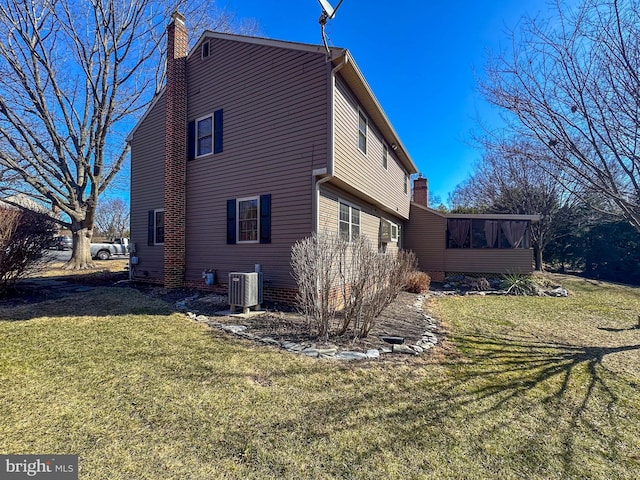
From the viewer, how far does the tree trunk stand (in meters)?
14.6

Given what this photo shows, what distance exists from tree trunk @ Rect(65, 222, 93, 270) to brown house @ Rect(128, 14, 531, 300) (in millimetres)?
5976

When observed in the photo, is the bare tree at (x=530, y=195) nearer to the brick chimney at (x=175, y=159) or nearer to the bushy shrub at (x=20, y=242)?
the brick chimney at (x=175, y=159)

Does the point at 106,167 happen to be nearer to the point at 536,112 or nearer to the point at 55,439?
the point at 55,439

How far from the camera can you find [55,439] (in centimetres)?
239

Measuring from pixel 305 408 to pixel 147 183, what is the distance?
1070 centimetres

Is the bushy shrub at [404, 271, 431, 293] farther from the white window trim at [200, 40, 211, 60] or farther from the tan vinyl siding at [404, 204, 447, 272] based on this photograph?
the white window trim at [200, 40, 211, 60]

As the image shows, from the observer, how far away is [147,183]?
430 inches

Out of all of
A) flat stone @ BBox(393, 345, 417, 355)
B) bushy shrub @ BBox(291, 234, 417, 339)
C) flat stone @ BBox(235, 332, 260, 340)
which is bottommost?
flat stone @ BBox(393, 345, 417, 355)

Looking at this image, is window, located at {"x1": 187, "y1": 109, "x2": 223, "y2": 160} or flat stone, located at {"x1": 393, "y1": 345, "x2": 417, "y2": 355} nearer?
flat stone, located at {"x1": 393, "y1": 345, "x2": 417, "y2": 355}

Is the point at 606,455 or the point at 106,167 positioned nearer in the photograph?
the point at 606,455

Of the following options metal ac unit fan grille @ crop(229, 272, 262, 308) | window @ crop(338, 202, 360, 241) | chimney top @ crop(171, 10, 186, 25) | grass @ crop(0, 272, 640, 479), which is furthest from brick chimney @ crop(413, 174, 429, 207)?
chimney top @ crop(171, 10, 186, 25)

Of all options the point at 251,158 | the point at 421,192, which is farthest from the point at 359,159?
the point at 421,192

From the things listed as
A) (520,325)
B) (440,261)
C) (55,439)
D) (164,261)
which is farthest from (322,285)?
(440,261)

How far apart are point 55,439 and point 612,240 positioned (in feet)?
89.4
